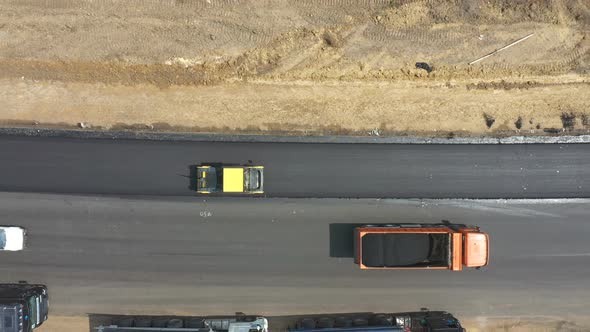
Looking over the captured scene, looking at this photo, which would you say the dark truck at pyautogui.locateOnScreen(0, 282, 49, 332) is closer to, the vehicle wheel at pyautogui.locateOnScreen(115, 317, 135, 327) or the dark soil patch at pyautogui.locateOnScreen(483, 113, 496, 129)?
the vehicle wheel at pyautogui.locateOnScreen(115, 317, 135, 327)

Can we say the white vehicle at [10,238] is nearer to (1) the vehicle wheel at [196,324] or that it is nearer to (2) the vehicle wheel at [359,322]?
A: (1) the vehicle wheel at [196,324]

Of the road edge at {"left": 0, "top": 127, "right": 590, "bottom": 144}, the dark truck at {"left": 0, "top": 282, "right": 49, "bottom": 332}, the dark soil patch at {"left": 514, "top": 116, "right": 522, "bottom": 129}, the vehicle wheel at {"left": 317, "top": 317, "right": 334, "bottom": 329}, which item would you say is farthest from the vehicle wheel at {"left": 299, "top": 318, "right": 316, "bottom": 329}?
the dark soil patch at {"left": 514, "top": 116, "right": 522, "bottom": 129}

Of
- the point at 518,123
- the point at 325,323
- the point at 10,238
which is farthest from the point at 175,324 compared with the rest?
the point at 518,123

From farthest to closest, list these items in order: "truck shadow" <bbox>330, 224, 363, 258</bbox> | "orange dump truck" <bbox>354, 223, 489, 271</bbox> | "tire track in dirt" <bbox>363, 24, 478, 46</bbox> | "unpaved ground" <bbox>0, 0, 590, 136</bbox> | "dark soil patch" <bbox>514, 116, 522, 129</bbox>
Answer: "truck shadow" <bbox>330, 224, 363, 258</bbox> → "dark soil patch" <bbox>514, 116, 522, 129</bbox> → "tire track in dirt" <bbox>363, 24, 478, 46</bbox> → "unpaved ground" <bbox>0, 0, 590, 136</bbox> → "orange dump truck" <bbox>354, 223, 489, 271</bbox>

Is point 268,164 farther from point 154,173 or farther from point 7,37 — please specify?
point 7,37

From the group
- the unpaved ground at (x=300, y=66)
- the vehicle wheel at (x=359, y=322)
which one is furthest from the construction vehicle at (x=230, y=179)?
the vehicle wheel at (x=359, y=322)

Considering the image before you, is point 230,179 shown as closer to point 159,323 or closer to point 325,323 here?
point 159,323
